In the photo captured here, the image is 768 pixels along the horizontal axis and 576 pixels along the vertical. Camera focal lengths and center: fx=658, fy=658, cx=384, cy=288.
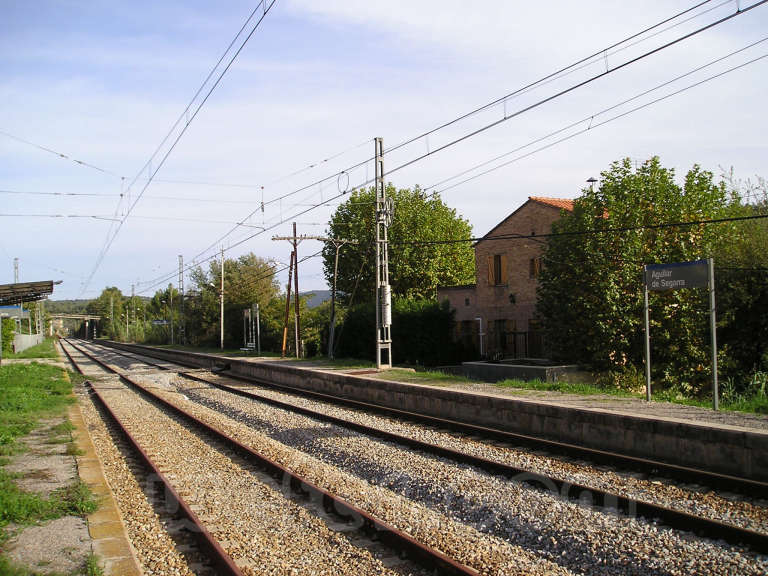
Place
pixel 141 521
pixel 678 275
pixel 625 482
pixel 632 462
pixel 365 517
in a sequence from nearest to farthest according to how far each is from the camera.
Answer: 1. pixel 365 517
2. pixel 141 521
3. pixel 625 482
4. pixel 632 462
5. pixel 678 275

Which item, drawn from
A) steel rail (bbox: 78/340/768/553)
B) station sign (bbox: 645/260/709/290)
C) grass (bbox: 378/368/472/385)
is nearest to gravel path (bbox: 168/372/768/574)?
steel rail (bbox: 78/340/768/553)

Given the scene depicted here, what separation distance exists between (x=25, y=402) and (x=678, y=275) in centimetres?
1560

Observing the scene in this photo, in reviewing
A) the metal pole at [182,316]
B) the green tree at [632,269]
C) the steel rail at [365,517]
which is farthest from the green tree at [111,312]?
the steel rail at [365,517]

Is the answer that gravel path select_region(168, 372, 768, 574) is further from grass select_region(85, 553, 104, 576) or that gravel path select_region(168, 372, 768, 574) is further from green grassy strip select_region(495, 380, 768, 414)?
green grassy strip select_region(495, 380, 768, 414)

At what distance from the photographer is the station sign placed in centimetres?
1260

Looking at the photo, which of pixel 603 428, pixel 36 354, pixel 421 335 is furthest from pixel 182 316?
pixel 603 428

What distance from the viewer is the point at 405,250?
162ft

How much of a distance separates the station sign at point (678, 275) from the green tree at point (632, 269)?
9.09 metres

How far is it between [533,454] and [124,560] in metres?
6.42

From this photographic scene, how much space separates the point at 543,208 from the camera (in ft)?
108

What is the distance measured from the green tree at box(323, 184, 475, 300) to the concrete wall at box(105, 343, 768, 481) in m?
31.1

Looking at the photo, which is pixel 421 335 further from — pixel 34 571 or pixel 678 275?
pixel 34 571

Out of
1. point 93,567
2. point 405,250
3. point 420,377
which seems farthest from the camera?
point 405,250

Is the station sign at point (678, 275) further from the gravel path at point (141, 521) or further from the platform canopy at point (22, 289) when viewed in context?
the platform canopy at point (22, 289)
